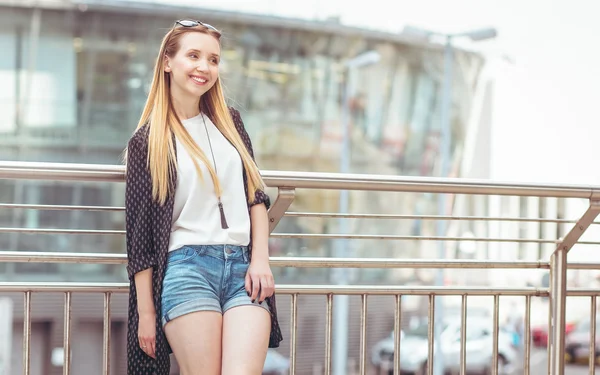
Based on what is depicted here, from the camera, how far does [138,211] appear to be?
3.14 m

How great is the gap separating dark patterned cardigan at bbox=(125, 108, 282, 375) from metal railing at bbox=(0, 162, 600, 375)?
1.26ft

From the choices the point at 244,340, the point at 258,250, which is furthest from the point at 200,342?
the point at 258,250

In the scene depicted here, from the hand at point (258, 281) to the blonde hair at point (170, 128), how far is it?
0.91ft

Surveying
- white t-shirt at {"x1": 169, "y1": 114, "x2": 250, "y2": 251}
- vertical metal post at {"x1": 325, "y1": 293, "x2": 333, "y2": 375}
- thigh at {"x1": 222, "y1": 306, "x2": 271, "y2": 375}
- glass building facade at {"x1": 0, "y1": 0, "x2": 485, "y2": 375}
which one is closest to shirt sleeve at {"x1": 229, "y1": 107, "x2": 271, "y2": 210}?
white t-shirt at {"x1": 169, "y1": 114, "x2": 250, "y2": 251}

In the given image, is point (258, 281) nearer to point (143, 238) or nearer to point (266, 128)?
point (143, 238)

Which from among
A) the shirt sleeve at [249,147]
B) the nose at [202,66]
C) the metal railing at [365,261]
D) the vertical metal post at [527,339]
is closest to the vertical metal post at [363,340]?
the metal railing at [365,261]

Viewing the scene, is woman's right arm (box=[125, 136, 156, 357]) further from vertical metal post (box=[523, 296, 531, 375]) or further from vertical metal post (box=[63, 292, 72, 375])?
vertical metal post (box=[523, 296, 531, 375])

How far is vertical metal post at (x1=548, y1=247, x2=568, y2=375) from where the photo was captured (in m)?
4.56

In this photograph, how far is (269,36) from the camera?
32.2m

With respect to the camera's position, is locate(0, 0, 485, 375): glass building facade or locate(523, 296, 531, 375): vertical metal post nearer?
locate(523, 296, 531, 375): vertical metal post

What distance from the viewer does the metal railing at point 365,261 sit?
3592mm

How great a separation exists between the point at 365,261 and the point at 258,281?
1.09 metres

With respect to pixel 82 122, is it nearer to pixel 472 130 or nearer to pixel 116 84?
pixel 116 84

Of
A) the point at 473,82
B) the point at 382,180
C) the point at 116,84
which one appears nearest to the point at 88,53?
the point at 116,84
